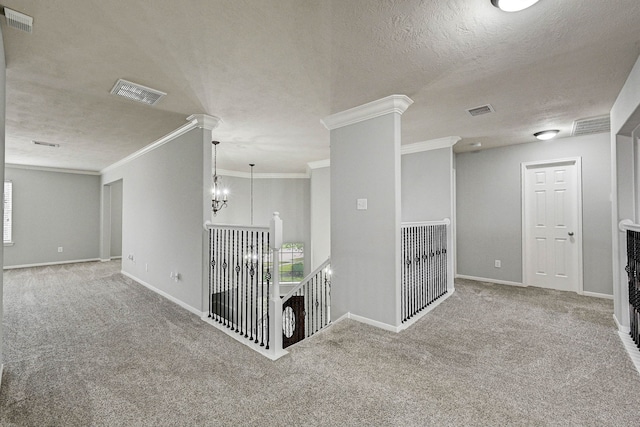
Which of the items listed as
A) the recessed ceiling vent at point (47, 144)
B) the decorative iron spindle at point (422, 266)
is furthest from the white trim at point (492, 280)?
the recessed ceiling vent at point (47, 144)

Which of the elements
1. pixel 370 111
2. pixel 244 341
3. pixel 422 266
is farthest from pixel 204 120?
pixel 422 266

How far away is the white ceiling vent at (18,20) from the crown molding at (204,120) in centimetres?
162

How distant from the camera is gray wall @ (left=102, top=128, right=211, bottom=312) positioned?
354 cm

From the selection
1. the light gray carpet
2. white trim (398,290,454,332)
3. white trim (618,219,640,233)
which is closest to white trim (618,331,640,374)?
the light gray carpet

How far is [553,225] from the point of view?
4.60 meters

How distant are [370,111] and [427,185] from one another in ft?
6.83

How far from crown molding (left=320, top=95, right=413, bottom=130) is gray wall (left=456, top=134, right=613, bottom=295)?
294 cm

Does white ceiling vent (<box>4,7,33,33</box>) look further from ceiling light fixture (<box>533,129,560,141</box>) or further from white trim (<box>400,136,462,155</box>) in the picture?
ceiling light fixture (<box>533,129,560,141</box>)

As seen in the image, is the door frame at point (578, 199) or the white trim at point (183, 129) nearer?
the white trim at point (183, 129)

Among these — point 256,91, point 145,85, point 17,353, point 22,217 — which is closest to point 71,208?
point 22,217

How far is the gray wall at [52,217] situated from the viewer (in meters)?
6.61

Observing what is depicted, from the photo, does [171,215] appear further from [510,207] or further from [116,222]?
[116,222]

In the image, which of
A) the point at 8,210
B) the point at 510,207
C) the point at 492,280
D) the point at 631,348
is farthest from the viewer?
the point at 8,210

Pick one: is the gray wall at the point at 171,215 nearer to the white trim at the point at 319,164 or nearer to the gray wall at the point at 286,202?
the white trim at the point at 319,164
